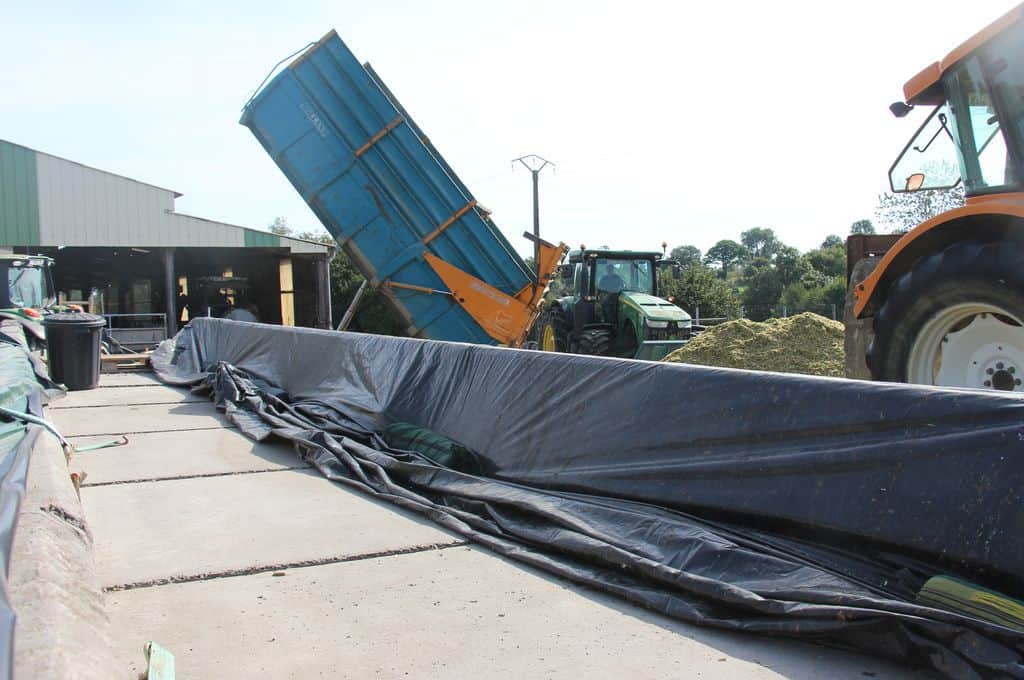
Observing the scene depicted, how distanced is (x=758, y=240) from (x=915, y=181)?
116m

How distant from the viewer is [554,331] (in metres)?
13.5

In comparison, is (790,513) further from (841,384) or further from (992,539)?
(992,539)

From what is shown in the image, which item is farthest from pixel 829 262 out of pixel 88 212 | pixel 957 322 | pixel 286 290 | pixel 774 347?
pixel 957 322

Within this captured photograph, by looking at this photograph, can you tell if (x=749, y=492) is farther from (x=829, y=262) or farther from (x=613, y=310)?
(x=829, y=262)

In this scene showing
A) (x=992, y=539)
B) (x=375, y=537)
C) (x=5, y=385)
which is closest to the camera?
(x=992, y=539)

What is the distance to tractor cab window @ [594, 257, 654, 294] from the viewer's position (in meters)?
12.9

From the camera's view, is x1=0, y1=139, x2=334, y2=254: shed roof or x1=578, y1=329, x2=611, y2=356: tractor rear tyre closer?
x1=578, y1=329, x2=611, y2=356: tractor rear tyre

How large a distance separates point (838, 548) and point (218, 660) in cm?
200

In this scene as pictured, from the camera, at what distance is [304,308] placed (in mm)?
31391

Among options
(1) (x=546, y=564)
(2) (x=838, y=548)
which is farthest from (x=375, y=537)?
(2) (x=838, y=548)

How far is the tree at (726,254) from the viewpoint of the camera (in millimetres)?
114162

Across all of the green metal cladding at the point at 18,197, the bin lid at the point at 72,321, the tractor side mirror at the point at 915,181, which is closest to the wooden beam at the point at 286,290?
the green metal cladding at the point at 18,197

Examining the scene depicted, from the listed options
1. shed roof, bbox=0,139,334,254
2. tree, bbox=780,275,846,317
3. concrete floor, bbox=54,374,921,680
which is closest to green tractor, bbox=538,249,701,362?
concrete floor, bbox=54,374,921,680

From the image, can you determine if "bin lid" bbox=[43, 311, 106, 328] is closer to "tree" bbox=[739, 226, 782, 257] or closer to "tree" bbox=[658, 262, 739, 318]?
"tree" bbox=[658, 262, 739, 318]
